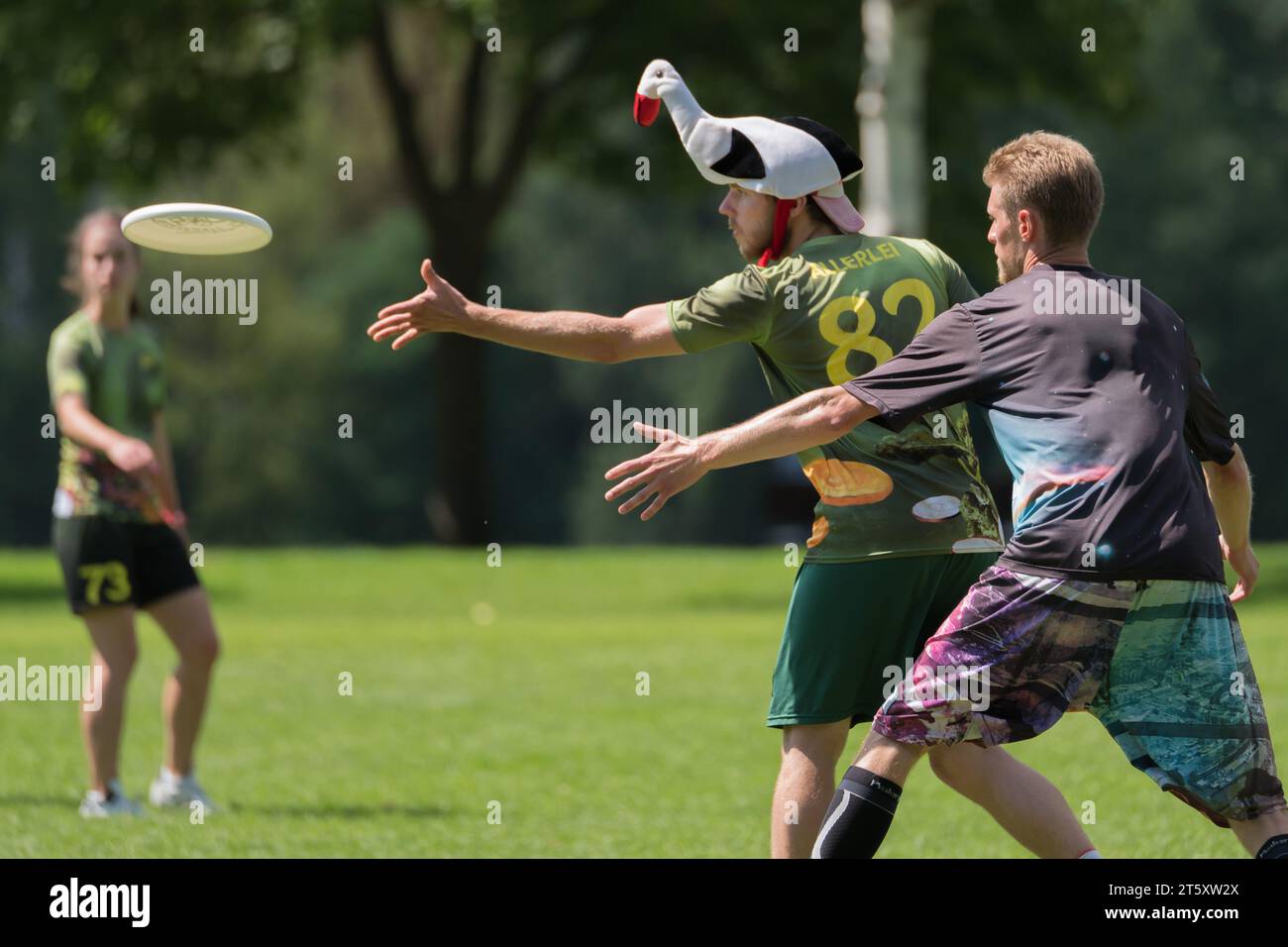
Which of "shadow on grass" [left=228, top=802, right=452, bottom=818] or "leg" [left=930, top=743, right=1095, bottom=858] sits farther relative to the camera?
"shadow on grass" [left=228, top=802, right=452, bottom=818]

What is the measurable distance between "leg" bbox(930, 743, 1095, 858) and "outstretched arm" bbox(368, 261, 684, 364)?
1341 mm

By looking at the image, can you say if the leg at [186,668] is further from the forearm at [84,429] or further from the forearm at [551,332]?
the forearm at [551,332]

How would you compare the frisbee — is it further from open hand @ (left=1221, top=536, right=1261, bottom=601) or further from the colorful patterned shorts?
open hand @ (left=1221, top=536, right=1261, bottom=601)

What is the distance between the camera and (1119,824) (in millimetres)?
7543

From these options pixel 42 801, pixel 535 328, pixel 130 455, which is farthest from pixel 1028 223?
pixel 42 801

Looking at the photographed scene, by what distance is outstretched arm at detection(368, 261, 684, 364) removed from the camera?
524cm

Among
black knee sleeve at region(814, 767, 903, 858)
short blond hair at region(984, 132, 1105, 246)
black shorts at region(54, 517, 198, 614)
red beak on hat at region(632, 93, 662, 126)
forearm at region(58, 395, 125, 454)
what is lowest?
black knee sleeve at region(814, 767, 903, 858)

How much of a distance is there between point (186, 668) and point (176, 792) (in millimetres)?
530

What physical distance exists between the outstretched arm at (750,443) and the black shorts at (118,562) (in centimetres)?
395

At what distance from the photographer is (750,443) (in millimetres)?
4777

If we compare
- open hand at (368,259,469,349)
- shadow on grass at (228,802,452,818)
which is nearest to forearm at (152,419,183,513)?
shadow on grass at (228,802,452,818)

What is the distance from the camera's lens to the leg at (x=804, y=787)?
17.3 feet
